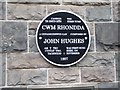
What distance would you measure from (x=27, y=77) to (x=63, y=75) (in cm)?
33

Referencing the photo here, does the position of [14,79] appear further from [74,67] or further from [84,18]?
[84,18]

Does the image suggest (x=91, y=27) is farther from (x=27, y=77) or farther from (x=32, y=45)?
(x=27, y=77)

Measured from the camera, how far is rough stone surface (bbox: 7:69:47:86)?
113 inches

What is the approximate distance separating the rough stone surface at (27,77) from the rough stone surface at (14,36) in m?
0.21

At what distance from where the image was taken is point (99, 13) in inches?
120

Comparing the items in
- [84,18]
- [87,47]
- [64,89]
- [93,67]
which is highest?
[84,18]

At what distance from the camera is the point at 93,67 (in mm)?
2977

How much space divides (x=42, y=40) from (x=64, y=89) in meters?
0.49

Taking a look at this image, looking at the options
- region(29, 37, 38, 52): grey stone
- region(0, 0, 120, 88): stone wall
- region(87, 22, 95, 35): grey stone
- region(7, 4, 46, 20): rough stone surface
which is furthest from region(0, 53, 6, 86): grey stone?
region(87, 22, 95, 35): grey stone

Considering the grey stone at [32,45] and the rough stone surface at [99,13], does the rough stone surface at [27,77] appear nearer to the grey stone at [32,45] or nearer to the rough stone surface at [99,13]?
the grey stone at [32,45]

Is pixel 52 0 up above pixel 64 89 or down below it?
above

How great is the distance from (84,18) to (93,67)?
47 cm

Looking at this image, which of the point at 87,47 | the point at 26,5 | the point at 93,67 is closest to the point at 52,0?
the point at 26,5

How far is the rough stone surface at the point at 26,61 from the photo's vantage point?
2885mm
